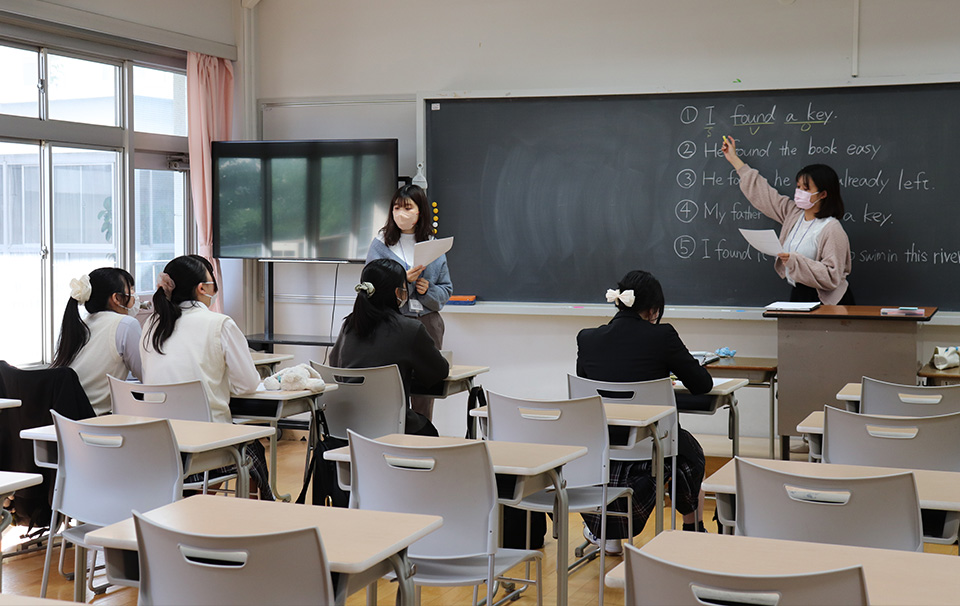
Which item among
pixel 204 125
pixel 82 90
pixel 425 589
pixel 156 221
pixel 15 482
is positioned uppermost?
pixel 82 90

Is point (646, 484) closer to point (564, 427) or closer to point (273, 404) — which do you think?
point (564, 427)

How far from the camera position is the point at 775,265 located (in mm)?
5727

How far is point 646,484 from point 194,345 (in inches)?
71.6

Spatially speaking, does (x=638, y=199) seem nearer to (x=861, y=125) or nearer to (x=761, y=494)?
(x=861, y=125)

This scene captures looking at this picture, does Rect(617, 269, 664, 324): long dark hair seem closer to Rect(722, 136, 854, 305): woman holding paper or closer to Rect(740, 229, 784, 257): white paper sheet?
Rect(740, 229, 784, 257): white paper sheet

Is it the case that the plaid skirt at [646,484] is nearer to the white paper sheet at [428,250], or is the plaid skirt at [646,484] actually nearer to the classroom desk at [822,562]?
the white paper sheet at [428,250]

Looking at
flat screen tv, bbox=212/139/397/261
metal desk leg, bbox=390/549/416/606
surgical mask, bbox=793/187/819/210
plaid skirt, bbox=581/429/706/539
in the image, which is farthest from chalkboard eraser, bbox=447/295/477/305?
metal desk leg, bbox=390/549/416/606

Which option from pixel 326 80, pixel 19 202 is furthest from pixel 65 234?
pixel 326 80

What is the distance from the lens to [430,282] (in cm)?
516

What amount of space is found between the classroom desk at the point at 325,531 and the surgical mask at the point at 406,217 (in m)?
3.16

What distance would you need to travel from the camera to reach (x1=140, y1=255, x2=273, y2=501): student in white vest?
147 inches

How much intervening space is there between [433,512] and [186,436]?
3.01 ft

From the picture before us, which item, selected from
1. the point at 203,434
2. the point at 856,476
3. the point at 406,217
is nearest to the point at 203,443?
the point at 203,434

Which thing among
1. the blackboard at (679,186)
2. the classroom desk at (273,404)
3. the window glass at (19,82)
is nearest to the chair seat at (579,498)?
the classroom desk at (273,404)
